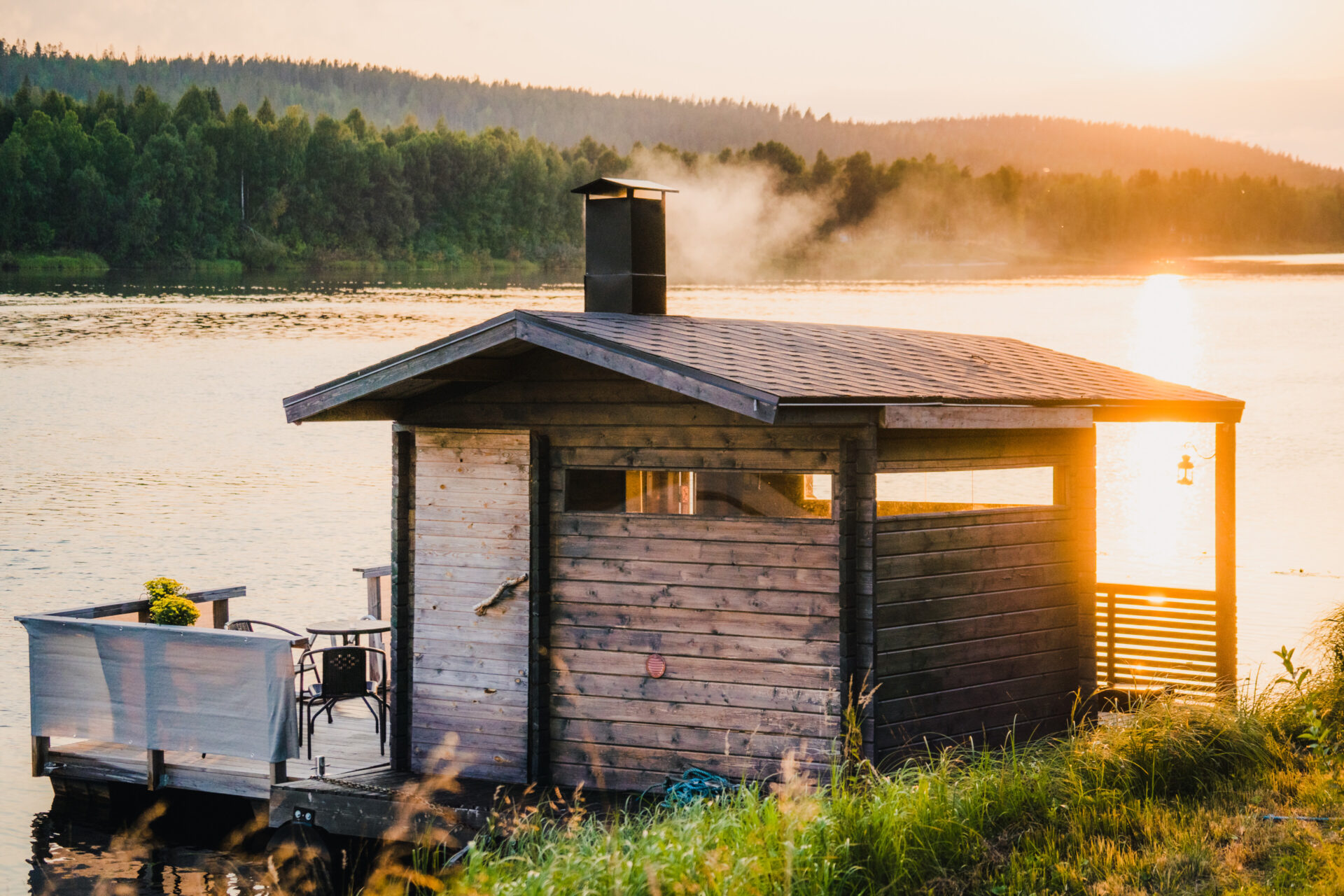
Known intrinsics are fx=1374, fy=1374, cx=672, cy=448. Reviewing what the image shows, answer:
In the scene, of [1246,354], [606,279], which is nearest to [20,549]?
[606,279]

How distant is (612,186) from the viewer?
1053 cm

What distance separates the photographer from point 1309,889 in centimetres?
572

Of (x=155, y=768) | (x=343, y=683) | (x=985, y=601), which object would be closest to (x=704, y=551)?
(x=985, y=601)

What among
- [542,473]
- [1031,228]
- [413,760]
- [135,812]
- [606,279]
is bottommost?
[135,812]

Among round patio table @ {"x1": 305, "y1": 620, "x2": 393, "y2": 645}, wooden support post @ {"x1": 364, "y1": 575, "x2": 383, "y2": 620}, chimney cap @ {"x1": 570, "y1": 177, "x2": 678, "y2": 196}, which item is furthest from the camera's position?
wooden support post @ {"x1": 364, "y1": 575, "x2": 383, "y2": 620}

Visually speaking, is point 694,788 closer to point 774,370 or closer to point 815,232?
point 774,370

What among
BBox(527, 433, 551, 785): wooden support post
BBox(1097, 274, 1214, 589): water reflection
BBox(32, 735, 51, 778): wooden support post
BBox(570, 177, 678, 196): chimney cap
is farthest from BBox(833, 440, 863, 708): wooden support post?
BBox(1097, 274, 1214, 589): water reflection

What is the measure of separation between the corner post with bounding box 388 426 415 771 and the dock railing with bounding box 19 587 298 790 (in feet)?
2.25

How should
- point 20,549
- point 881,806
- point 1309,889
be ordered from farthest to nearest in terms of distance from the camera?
1. point 20,549
2. point 881,806
3. point 1309,889

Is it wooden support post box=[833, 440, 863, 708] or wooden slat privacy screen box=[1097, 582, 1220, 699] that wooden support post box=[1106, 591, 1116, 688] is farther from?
wooden support post box=[833, 440, 863, 708]

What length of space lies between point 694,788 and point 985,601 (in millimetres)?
2396

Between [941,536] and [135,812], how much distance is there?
6.63 meters

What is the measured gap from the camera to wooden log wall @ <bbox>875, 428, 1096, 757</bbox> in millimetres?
8352

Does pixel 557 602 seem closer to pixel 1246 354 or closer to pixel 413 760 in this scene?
pixel 413 760
